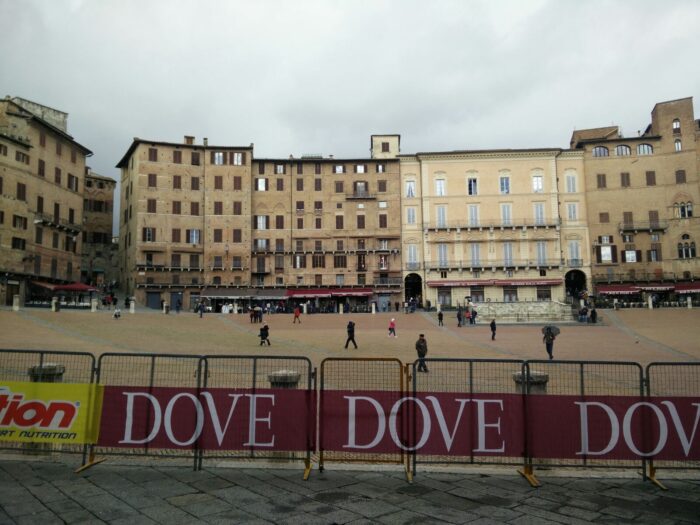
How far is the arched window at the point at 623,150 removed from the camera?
188 feet

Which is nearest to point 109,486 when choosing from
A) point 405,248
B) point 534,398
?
point 534,398

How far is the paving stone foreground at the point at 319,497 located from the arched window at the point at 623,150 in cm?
5801

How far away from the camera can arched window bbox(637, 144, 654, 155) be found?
187 ft

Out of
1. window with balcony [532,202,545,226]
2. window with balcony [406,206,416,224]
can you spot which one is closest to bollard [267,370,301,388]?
window with balcony [406,206,416,224]

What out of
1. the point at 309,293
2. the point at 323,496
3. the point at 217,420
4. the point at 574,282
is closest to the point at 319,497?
the point at 323,496

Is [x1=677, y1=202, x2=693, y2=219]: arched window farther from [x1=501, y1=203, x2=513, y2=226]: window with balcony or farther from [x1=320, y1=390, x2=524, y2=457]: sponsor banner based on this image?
[x1=320, y1=390, x2=524, y2=457]: sponsor banner

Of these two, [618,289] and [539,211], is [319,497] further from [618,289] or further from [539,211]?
[618,289]

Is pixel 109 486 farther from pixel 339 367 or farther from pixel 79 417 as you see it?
pixel 339 367

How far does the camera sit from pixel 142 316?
128 feet

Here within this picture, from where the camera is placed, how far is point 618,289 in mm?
54969

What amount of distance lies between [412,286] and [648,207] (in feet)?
87.6

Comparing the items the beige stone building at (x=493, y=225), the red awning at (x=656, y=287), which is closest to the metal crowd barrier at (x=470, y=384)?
the beige stone building at (x=493, y=225)

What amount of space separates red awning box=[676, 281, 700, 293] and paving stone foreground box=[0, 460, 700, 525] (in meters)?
55.3

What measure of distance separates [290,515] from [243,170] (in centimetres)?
5470
